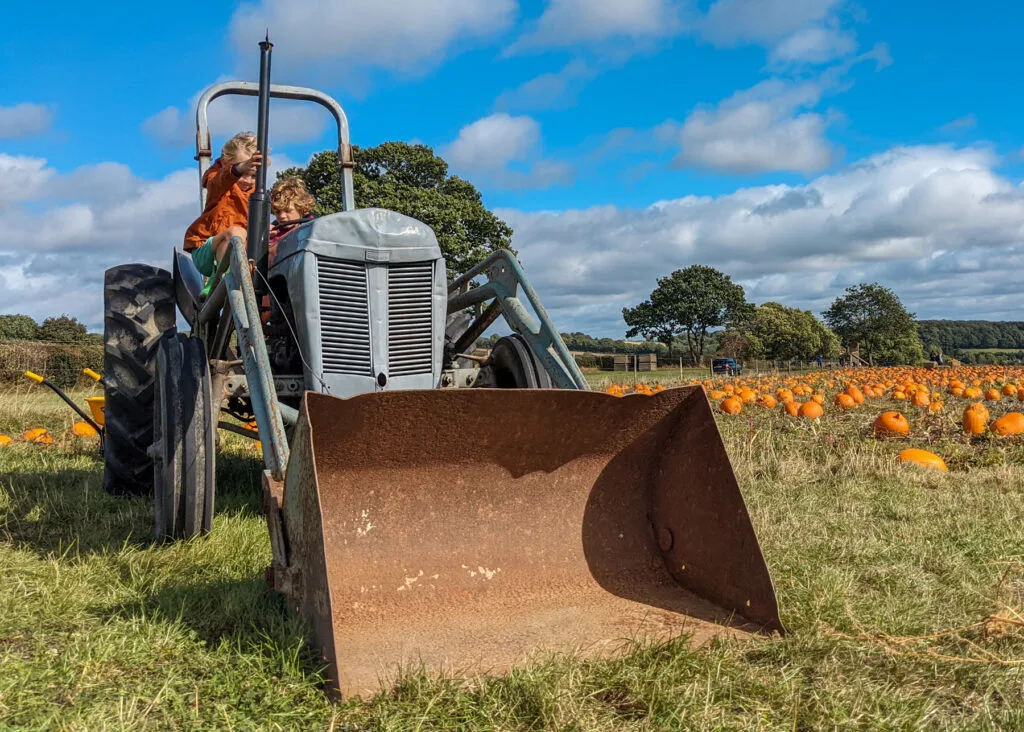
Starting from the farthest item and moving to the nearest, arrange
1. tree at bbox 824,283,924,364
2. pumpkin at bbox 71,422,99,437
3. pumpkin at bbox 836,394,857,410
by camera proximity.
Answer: tree at bbox 824,283,924,364, pumpkin at bbox 836,394,857,410, pumpkin at bbox 71,422,99,437

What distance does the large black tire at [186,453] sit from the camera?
139 inches

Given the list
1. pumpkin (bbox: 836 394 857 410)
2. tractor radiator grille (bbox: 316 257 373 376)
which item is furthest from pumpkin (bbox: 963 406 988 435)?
tractor radiator grille (bbox: 316 257 373 376)

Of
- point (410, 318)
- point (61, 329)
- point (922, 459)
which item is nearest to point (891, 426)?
point (922, 459)

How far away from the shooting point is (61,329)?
36.0 metres

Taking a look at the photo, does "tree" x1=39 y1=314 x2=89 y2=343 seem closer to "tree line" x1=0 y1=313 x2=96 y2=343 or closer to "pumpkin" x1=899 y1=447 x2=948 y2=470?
"tree line" x1=0 y1=313 x2=96 y2=343

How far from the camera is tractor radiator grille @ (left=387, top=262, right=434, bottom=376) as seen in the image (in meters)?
4.16

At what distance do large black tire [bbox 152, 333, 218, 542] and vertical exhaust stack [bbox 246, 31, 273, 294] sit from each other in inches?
22.7

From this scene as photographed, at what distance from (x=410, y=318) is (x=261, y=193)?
0.96 metres

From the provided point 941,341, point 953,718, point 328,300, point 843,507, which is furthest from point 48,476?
point 941,341

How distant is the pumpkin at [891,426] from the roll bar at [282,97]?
541 cm

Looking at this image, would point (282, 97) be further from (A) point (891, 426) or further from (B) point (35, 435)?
(A) point (891, 426)

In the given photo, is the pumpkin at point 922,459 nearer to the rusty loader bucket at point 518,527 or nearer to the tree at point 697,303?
the rusty loader bucket at point 518,527

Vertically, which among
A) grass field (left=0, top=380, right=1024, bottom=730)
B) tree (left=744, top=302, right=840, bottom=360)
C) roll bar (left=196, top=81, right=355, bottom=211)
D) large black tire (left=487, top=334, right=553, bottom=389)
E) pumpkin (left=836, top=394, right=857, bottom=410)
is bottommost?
grass field (left=0, top=380, right=1024, bottom=730)

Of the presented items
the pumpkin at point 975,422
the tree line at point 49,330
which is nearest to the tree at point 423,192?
the tree line at point 49,330
